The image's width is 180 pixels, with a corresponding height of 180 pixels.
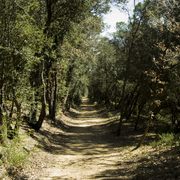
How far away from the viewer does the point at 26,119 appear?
83.7ft

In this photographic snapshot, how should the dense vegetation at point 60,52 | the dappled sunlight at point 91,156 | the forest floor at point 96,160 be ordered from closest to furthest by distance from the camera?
1. the forest floor at point 96,160
2. the dappled sunlight at point 91,156
3. the dense vegetation at point 60,52

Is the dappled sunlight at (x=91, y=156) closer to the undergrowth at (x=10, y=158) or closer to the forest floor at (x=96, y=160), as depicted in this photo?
the forest floor at (x=96, y=160)

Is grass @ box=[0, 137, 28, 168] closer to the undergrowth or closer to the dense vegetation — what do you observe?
the undergrowth

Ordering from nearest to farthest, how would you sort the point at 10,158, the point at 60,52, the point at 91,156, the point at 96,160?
the point at 10,158 < the point at 96,160 < the point at 91,156 < the point at 60,52

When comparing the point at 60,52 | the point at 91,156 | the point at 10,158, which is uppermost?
the point at 60,52

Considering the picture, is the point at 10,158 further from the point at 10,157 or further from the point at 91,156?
the point at 91,156

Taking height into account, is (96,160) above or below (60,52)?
below

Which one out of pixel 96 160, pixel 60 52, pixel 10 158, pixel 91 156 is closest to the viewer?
pixel 10 158

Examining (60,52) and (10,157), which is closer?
(10,157)

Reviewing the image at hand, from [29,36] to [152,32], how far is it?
585 inches

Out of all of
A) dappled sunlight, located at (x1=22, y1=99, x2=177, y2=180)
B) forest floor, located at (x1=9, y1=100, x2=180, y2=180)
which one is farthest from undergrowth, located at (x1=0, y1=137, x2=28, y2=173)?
dappled sunlight, located at (x1=22, y1=99, x2=177, y2=180)

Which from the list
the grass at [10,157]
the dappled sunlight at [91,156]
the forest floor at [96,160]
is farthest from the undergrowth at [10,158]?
the dappled sunlight at [91,156]

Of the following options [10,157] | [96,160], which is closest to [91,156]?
[96,160]

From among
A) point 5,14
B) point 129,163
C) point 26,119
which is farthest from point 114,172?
point 26,119
